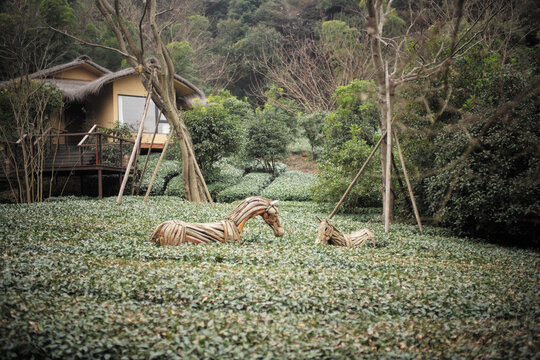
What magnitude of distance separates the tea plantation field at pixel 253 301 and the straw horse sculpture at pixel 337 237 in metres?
0.40

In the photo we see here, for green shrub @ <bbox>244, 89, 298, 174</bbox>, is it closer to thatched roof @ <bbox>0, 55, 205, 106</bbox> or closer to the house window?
thatched roof @ <bbox>0, 55, 205, 106</bbox>

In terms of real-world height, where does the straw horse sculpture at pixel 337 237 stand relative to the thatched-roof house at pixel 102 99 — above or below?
below

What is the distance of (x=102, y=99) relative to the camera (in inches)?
822

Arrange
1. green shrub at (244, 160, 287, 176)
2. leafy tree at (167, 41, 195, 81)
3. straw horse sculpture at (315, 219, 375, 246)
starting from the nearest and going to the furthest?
straw horse sculpture at (315, 219, 375, 246), green shrub at (244, 160, 287, 176), leafy tree at (167, 41, 195, 81)

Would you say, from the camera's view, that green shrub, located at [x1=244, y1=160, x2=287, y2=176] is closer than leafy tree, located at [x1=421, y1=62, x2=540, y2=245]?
No

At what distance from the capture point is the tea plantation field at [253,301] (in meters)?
3.24

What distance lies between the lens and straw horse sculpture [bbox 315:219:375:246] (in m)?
6.93

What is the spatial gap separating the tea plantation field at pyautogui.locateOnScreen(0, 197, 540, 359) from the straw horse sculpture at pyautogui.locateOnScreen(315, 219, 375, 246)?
404mm

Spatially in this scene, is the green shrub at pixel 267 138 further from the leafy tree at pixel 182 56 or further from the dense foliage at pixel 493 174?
the dense foliage at pixel 493 174

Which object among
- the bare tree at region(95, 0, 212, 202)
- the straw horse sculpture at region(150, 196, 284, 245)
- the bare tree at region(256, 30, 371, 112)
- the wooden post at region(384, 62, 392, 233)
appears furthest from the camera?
the bare tree at region(256, 30, 371, 112)

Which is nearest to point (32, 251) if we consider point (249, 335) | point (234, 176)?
point (249, 335)

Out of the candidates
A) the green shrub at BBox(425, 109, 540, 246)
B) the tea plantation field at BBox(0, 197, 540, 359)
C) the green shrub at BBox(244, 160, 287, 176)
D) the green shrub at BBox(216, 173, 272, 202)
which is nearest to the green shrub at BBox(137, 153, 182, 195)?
the green shrub at BBox(216, 173, 272, 202)

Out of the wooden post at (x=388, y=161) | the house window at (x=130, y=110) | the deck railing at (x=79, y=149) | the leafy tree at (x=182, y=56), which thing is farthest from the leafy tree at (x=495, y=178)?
the leafy tree at (x=182, y=56)

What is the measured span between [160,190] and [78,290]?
13.3 metres
